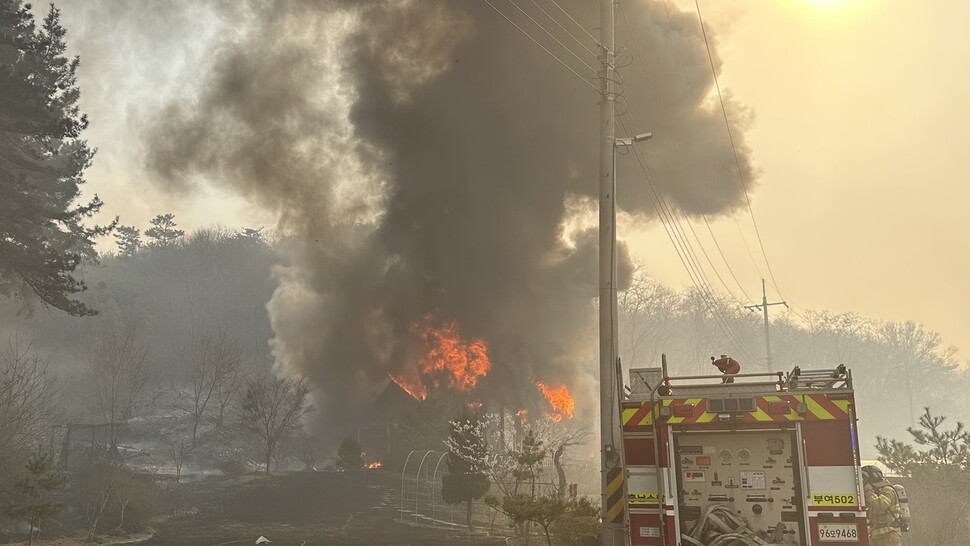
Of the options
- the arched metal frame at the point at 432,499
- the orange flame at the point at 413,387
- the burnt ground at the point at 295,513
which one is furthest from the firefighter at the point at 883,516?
the orange flame at the point at 413,387

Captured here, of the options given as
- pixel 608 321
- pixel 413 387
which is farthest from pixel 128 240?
pixel 608 321

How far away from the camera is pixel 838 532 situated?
7438mm

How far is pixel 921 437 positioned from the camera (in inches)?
685

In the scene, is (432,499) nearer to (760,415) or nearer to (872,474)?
(872,474)

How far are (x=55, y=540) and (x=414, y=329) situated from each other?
46.9 ft

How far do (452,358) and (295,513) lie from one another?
8.42 metres

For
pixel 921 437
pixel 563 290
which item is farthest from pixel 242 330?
pixel 921 437

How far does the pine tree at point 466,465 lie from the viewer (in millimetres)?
21516

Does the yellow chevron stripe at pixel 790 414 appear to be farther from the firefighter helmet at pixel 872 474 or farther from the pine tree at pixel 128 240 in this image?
the pine tree at pixel 128 240

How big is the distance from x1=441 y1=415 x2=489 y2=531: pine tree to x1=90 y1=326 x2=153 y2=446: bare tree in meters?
19.0

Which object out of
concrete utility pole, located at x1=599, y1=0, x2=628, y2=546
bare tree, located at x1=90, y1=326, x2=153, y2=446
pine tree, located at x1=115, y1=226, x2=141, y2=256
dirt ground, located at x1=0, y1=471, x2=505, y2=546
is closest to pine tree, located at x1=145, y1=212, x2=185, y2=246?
pine tree, located at x1=115, y1=226, x2=141, y2=256

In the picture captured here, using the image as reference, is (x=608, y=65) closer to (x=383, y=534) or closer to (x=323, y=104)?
(x=383, y=534)

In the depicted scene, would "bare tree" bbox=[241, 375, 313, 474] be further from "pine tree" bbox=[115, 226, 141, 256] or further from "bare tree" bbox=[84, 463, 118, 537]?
"pine tree" bbox=[115, 226, 141, 256]

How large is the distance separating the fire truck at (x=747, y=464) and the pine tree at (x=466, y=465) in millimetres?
14058
